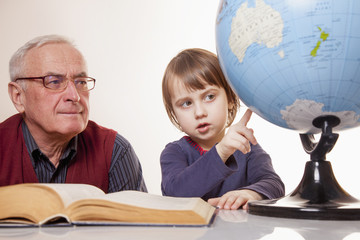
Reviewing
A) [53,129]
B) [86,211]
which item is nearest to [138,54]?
[53,129]

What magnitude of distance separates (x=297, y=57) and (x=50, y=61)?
126 centimetres

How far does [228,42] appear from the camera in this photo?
95 cm

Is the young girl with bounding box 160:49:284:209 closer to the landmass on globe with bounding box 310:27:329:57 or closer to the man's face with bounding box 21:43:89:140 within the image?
the man's face with bounding box 21:43:89:140

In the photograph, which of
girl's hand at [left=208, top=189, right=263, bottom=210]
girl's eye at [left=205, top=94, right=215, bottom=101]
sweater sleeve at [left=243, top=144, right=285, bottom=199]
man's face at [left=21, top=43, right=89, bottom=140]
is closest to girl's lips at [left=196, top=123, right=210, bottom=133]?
girl's eye at [left=205, top=94, right=215, bottom=101]

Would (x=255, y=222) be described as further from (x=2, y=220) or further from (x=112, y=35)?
(x=112, y=35)

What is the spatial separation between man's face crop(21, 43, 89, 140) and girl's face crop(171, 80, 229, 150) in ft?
1.42

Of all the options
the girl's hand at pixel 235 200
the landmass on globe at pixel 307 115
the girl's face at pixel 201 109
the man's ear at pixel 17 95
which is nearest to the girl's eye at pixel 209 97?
the girl's face at pixel 201 109

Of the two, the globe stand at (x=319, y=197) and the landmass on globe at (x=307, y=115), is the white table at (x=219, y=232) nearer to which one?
the globe stand at (x=319, y=197)

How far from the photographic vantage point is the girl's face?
1608 millimetres

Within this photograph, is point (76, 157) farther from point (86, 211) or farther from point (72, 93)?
point (86, 211)

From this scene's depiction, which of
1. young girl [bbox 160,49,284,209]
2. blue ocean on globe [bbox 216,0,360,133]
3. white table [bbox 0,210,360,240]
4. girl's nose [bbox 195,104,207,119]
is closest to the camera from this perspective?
white table [bbox 0,210,360,240]

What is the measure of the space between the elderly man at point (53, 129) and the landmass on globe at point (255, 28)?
101cm

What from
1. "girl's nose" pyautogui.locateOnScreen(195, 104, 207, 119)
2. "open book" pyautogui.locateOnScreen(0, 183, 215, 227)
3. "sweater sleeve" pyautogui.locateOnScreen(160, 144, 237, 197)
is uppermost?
"girl's nose" pyautogui.locateOnScreen(195, 104, 207, 119)

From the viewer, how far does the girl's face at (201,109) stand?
1608 millimetres
